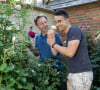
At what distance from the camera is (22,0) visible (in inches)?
88.8

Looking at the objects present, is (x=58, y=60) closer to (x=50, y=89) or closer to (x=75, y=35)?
(x=50, y=89)

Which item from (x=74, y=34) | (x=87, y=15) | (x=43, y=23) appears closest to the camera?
(x=74, y=34)

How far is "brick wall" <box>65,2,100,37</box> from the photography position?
4.80 m

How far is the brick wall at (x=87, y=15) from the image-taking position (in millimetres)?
4801

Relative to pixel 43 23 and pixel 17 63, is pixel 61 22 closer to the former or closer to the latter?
pixel 17 63

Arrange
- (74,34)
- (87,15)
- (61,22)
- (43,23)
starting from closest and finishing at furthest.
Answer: (74,34) → (61,22) → (43,23) → (87,15)

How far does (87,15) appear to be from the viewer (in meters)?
5.02

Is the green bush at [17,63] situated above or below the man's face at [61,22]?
below

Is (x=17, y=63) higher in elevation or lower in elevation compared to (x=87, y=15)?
lower

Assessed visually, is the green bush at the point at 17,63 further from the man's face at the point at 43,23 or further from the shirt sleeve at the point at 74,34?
the man's face at the point at 43,23

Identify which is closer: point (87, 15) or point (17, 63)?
point (17, 63)

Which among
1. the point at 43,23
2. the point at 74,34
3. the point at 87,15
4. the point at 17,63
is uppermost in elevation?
the point at 87,15

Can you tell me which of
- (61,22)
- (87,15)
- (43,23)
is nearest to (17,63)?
(61,22)

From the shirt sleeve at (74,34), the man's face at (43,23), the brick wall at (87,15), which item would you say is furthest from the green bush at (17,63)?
the brick wall at (87,15)
